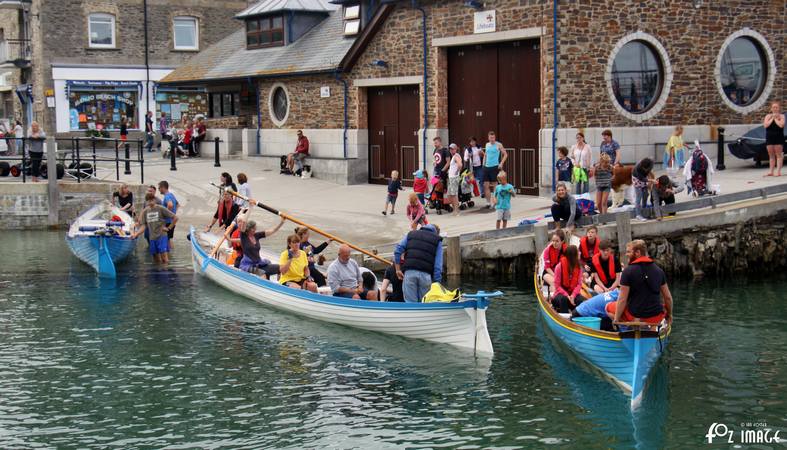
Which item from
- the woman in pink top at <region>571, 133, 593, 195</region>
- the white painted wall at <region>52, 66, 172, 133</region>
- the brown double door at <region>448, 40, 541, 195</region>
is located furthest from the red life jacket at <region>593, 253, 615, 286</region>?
the white painted wall at <region>52, 66, 172, 133</region>

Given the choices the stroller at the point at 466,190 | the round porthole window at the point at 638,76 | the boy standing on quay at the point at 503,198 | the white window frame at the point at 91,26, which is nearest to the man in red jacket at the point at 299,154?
the stroller at the point at 466,190

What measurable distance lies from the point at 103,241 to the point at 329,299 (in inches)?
284

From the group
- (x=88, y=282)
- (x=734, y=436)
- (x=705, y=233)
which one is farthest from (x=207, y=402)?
(x=705, y=233)

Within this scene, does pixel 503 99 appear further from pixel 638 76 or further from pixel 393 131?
pixel 393 131

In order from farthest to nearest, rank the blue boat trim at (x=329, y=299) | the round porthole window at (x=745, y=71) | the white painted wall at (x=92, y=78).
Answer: the white painted wall at (x=92, y=78)
the round porthole window at (x=745, y=71)
the blue boat trim at (x=329, y=299)

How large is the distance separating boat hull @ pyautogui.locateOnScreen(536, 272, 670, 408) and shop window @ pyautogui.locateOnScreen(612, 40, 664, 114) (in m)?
12.7

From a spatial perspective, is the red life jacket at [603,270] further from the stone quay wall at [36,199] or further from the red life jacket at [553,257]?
the stone quay wall at [36,199]

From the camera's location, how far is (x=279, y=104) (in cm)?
3538

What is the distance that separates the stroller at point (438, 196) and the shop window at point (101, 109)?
2734 cm

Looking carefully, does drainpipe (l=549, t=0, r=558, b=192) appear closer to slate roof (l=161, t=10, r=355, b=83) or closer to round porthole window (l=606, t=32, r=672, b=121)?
round porthole window (l=606, t=32, r=672, b=121)

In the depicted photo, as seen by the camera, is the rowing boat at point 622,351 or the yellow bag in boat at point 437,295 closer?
the rowing boat at point 622,351

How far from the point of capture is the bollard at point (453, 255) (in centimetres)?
2091

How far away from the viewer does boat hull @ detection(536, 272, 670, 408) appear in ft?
41.7

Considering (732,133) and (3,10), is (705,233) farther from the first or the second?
(3,10)
